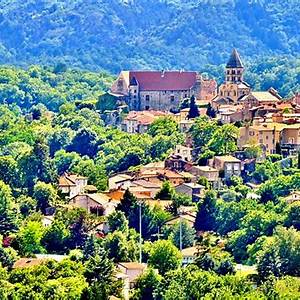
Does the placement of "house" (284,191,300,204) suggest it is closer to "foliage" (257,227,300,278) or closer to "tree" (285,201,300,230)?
"tree" (285,201,300,230)

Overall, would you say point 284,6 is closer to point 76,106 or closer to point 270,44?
point 270,44

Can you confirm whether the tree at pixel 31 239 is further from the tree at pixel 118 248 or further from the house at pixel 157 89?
the house at pixel 157 89

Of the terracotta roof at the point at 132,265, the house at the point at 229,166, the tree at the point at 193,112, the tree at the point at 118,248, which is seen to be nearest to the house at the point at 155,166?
the house at the point at 229,166

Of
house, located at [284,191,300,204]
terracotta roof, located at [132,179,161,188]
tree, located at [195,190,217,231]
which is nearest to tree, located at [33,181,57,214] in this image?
terracotta roof, located at [132,179,161,188]

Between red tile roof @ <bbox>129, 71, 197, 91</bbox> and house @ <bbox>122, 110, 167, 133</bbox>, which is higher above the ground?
red tile roof @ <bbox>129, 71, 197, 91</bbox>

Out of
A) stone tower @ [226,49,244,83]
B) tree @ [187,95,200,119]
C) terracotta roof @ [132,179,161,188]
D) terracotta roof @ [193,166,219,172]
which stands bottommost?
Answer: terracotta roof @ [132,179,161,188]

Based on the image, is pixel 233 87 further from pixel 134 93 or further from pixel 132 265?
pixel 132 265

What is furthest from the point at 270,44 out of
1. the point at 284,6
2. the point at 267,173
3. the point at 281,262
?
the point at 281,262
